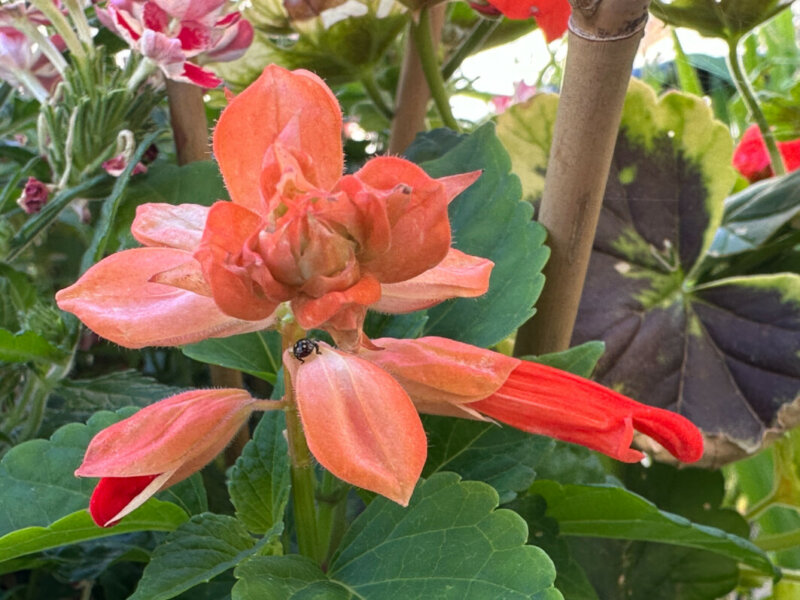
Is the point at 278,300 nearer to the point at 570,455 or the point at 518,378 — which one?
the point at 518,378

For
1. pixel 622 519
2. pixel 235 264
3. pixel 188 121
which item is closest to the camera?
pixel 235 264

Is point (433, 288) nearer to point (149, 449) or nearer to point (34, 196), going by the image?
point (149, 449)

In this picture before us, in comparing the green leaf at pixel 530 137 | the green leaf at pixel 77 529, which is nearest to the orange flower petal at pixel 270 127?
the green leaf at pixel 77 529

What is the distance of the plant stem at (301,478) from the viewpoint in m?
0.22

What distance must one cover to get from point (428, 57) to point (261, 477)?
0.23m

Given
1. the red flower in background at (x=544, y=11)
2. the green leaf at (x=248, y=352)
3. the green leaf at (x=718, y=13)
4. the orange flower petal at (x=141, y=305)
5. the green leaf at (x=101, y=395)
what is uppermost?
the green leaf at (x=718, y=13)

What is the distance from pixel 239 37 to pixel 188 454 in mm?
242

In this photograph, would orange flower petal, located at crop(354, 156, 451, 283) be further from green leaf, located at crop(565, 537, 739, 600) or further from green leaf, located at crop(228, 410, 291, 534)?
green leaf, located at crop(565, 537, 739, 600)

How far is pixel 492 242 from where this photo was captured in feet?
1.05

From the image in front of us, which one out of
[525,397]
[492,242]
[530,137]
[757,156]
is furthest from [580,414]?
[757,156]

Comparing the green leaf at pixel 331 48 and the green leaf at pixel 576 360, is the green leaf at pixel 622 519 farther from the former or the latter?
the green leaf at pixel 331 48

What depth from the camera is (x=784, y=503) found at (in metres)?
0.45

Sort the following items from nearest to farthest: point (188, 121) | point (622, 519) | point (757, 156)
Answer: point (622, 519), point (188, 121), point (757, 156)

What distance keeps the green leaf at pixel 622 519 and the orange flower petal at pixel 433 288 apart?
3.9 inches
